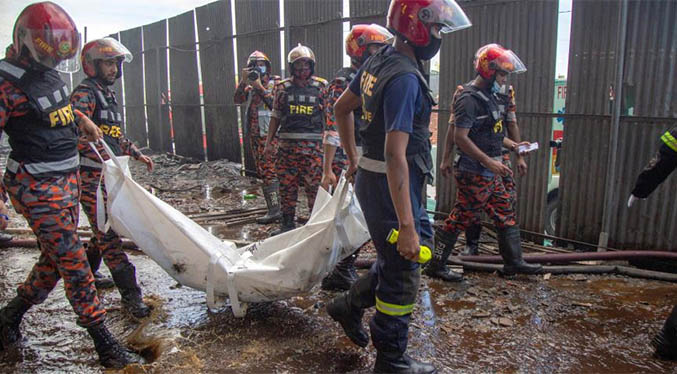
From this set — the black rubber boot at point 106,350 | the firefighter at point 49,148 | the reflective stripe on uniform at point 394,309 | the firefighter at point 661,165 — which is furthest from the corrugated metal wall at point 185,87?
the firefighter at point 661,165

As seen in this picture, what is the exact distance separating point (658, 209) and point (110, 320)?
4.89 metres

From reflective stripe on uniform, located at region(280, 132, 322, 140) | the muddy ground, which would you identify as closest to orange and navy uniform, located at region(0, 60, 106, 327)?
the muddy ground

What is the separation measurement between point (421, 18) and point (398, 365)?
1.79 meters

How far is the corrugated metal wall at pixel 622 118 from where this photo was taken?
449 cm

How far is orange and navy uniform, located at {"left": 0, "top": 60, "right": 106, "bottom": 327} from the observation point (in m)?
2.66

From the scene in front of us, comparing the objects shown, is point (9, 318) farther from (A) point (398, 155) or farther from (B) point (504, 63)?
(B) point (504, 63)

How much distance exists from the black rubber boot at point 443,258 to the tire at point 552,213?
1.86 metres

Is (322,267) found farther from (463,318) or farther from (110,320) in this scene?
(110,320)

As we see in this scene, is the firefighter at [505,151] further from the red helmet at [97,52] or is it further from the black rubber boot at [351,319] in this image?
the red helmet at [97,52]

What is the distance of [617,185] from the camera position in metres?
4.87

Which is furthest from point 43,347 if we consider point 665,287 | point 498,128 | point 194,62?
point 194,62

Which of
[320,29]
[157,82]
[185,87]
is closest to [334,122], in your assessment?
[320,29]

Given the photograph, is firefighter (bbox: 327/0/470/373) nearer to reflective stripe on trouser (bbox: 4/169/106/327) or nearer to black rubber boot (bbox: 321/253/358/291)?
black rubber boot (bbox: 321/253/358/291)

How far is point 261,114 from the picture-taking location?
6961mm
